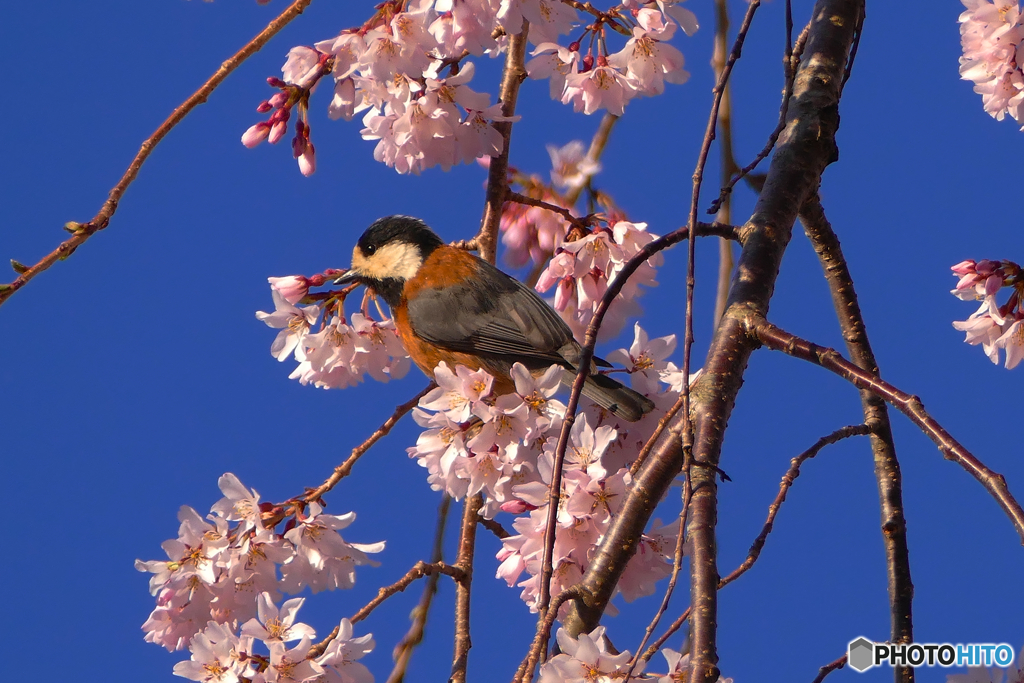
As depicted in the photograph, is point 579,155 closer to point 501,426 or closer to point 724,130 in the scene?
point 724,130

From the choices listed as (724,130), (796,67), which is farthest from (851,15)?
(724,130)

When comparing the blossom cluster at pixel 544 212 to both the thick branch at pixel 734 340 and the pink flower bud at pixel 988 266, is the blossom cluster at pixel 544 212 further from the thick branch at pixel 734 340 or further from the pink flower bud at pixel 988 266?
the pink flower bud at pixel 988 266

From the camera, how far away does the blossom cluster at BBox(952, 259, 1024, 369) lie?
8.33 feet

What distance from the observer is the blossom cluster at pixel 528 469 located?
6.97ft

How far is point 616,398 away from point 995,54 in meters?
1.63

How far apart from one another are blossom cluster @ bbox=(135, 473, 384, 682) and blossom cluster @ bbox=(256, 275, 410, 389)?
0.61 m

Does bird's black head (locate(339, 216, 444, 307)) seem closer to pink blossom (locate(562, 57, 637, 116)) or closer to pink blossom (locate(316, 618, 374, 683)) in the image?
pink blossom (locate(562, 57, 637, 116))

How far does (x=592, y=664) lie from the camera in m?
1.76

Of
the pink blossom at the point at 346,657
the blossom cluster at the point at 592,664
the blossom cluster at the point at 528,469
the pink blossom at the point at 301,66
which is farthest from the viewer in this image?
the pink blossom at the point at 301,66

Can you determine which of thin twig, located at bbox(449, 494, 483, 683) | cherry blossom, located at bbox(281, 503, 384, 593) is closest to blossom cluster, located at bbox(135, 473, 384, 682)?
cherry blossom, located at bbox(281, 503, 384, 593)

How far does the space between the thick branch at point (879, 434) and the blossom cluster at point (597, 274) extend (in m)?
0.44

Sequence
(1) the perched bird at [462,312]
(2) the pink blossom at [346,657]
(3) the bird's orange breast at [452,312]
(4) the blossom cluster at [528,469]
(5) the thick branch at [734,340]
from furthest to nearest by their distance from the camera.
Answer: (3) the bird's orange breast at [452,312]
(1) the perched bird at [462,312]
(4) the blossom cluster at [528,469]
(2) the pink blossom at [346,657]
(5) the thick branch at [734,340]

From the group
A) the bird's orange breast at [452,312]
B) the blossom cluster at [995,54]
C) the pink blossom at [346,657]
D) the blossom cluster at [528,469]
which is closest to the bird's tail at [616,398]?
the blossom cluster at [528,469]

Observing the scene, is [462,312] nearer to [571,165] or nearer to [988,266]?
[571,165]
